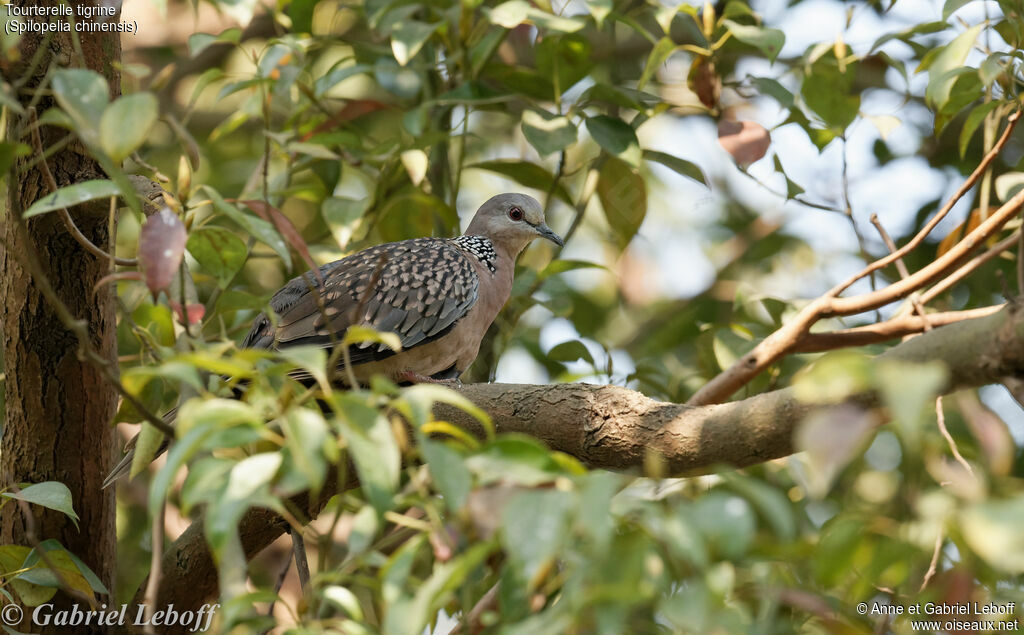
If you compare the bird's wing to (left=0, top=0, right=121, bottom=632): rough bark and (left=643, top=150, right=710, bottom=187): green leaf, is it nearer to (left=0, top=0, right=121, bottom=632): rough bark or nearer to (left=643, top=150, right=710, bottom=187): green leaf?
(left=0, top=0, right=121, bottom=632): rough bark

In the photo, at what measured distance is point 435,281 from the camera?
15.0 feet

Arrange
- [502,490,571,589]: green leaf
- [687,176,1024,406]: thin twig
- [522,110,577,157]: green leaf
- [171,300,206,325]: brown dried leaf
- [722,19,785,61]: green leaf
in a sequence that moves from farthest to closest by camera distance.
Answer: [522,110,577,157]: green leaf
[722,19,785,61]: green leaf
[687,176,1024,406]: thin twig
[171,300,206,325]: brown dried leaf
[502,490,571,589]: green leaf

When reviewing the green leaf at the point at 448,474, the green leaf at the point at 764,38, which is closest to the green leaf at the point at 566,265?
the green leaf at the point at 764,38

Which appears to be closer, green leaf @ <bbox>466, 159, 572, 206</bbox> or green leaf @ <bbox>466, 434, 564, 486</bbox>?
green leaf @ <bbox>466, 434, 564, 486</bbox>

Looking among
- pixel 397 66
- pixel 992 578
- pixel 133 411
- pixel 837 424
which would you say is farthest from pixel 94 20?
pixel 992 578

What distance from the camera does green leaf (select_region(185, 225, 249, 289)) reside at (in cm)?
259

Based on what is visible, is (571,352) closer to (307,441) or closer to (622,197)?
(622,197)

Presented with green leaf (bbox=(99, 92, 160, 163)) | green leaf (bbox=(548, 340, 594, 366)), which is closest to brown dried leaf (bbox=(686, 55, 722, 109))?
green leaf (bbox=(548, 340, 594, 366))

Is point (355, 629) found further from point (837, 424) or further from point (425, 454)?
point (837, 424)

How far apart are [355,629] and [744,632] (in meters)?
0.64

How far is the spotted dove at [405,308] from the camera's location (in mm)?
4242

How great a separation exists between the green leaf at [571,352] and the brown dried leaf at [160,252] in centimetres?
271

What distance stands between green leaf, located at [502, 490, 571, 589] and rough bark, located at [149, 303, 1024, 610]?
1.18 meters

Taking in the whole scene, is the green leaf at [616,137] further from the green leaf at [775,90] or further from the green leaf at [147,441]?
the green leaf at [147,441]
